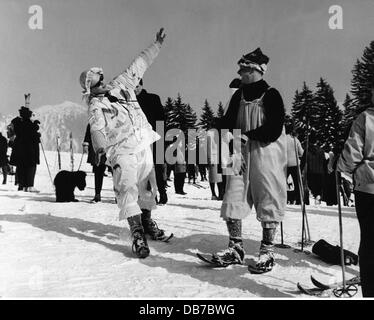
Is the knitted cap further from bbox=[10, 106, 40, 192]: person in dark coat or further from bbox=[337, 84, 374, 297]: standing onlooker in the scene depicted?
bbox=[10, 106, 40, 192]: person in dark coat

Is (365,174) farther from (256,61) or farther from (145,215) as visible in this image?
(145,215)

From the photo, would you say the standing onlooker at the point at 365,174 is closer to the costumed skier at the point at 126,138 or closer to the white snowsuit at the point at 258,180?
the white snowsuit at the point at 258,180

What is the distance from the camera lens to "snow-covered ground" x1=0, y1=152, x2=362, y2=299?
10.8ft

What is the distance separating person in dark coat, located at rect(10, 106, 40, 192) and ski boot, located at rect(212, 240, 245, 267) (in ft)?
25.8

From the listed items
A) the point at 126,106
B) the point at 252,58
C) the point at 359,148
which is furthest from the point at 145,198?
the point at 359,148

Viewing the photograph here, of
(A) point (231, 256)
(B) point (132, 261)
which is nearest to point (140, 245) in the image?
(B) point (132, 261)

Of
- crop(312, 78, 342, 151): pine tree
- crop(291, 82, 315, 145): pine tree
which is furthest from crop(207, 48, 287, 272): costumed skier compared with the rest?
crop(312, 78, 342, 151): pine tree

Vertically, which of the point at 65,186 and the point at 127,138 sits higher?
the point at 127,138

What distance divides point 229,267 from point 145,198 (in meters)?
1.36

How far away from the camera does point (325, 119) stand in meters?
24.9

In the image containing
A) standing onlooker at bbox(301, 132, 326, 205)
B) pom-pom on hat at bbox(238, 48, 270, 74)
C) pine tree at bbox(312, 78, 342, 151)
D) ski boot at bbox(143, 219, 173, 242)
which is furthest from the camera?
pine tree at bbox(312, 78, 342, 151)

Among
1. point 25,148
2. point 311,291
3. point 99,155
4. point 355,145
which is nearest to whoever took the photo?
point 355,145

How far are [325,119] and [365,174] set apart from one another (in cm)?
2319
